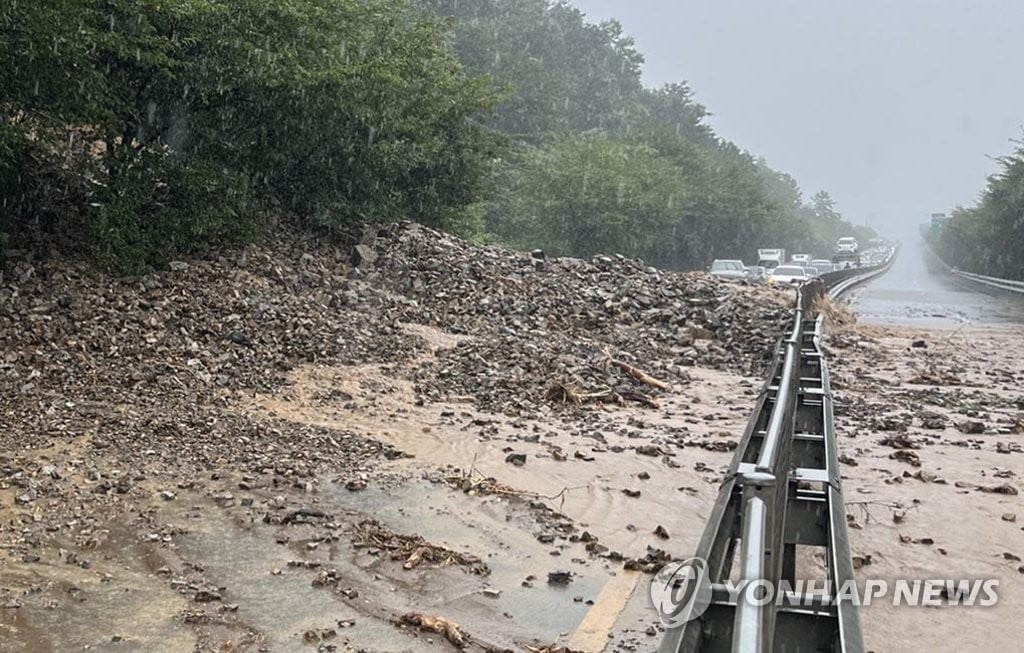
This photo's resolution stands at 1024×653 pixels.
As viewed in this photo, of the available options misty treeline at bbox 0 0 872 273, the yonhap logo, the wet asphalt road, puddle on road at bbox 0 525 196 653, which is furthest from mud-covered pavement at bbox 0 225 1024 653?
the wet asphalt road

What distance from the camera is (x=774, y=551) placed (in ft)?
14.0

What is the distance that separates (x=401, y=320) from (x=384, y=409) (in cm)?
506

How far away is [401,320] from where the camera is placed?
16.2 metres

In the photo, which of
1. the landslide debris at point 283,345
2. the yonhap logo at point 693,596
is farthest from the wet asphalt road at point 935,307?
the yonhap logo at point 693,596

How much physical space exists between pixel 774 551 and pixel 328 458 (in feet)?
17.9

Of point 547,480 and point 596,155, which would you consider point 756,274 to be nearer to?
point 596,155

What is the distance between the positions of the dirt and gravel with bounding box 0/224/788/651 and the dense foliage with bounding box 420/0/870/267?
15.4 meters

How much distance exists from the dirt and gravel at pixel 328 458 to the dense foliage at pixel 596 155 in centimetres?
1538

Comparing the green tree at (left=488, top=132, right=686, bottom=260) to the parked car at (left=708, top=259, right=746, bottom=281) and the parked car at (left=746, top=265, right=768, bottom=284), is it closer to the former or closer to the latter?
the parked car at (left=708, top=259, right=746, bottom=281)

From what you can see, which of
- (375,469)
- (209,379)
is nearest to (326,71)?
(209,379)

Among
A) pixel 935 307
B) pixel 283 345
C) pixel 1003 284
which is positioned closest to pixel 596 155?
pixel 935 307

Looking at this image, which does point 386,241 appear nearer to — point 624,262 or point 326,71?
point 326,71

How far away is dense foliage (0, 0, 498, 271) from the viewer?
1239cm

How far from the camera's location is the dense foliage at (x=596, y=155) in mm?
47156
